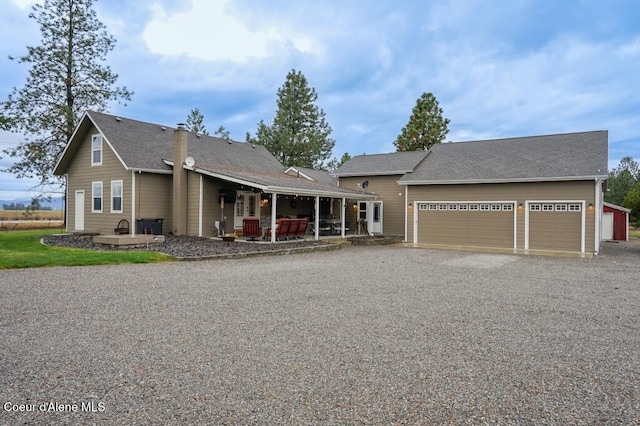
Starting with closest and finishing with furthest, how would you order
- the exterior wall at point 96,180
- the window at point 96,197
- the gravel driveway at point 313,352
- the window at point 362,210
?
the gravel driveway at point 313,352 → the exterior wall at point 96,180 → the window at point 96,197 → the window at point 362,210

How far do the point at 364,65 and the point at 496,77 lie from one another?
7.66 meters

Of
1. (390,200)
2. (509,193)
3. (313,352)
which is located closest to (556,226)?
(509,193)

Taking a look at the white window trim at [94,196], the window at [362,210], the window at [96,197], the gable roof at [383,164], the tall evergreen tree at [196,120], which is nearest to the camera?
the white window trim at [94,196]

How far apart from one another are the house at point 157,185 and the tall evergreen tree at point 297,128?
18768mm

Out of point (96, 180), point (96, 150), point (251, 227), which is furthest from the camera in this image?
point (96, 150)

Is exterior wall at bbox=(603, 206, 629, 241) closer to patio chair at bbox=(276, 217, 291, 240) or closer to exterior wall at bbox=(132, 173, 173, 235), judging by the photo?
patio chair at bbox=(276, 217, 291, 240)

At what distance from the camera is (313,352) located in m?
4.16

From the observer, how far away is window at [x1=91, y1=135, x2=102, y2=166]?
18266 millimetres

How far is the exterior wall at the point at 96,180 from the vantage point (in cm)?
1698

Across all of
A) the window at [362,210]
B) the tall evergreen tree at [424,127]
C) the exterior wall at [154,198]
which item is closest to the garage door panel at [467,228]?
the window at [362,210]

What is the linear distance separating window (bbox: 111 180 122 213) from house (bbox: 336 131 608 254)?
41.4 ft

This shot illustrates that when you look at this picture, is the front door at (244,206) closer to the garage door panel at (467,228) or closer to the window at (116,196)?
the window at (116,196)

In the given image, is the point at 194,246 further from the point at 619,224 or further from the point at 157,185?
the point at 619,224

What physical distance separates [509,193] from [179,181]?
13.6 meters
